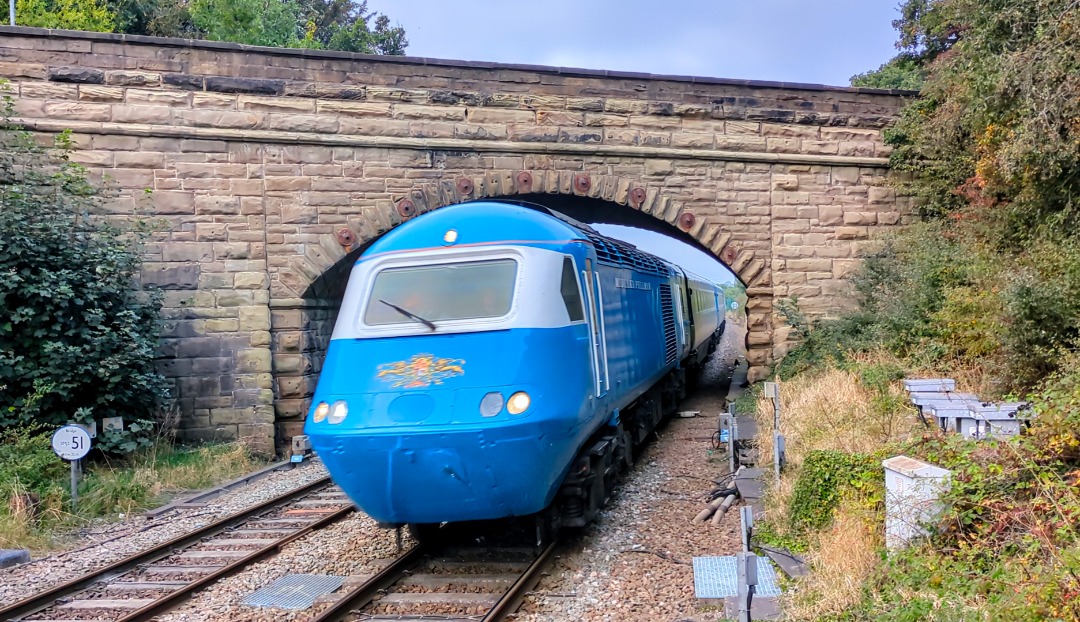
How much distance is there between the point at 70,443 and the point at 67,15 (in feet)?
71.5

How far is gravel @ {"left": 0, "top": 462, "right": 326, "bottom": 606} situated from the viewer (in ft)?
21.8

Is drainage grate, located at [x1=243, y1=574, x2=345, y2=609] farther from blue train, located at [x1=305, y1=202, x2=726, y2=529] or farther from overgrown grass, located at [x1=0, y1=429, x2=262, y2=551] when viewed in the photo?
overgrown grass, located at [x1=0, y1=429, x2=262, y2=551]

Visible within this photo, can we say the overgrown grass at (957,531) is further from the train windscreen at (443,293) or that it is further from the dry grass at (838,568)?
the train windscreen at (443,293)

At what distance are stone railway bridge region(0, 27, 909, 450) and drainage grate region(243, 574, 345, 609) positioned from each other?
20.0 feet

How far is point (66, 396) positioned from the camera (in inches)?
378

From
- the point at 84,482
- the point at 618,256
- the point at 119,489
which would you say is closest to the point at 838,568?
the point at 618,256

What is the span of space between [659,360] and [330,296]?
5.67 meters

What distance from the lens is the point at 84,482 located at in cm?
912

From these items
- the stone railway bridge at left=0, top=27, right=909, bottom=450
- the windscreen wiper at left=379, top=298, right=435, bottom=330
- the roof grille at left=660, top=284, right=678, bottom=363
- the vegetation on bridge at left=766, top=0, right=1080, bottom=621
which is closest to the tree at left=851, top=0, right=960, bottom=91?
the vegetation on bridge at left=766, top=0, right=1080, bottom=621

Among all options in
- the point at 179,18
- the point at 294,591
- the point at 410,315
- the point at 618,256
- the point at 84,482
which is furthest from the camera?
the point at 179,18

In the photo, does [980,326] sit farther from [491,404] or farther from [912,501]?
[491,404]

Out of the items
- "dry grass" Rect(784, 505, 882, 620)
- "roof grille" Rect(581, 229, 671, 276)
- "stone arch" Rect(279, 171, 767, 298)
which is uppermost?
"stone arch" Rect(279, 171, 767, 298)

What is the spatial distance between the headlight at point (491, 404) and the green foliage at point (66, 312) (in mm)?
6293

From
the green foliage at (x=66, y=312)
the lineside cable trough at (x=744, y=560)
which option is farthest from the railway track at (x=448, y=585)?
the green foliage at (x=66, y=312)
